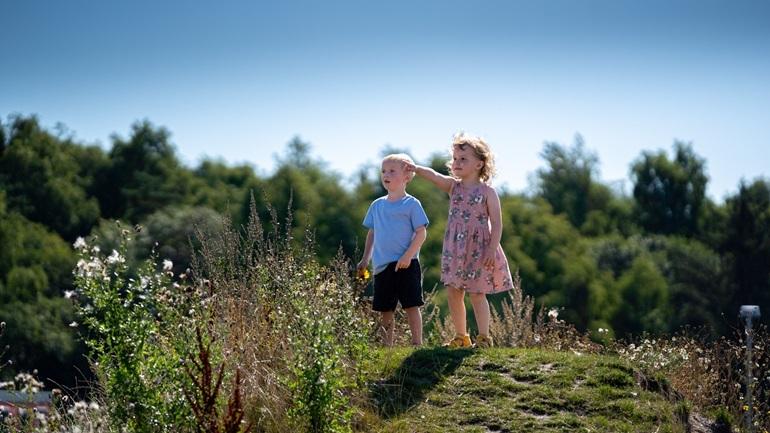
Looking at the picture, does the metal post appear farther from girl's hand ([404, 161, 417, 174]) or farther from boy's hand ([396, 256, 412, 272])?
girl's hand ([404, 161, 417, 174])

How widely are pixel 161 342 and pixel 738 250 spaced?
5362 cm

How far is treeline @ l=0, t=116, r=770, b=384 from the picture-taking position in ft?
166

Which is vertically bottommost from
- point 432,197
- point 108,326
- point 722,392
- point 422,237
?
point 722,392

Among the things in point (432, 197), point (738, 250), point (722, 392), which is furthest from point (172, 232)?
point (722, 392)

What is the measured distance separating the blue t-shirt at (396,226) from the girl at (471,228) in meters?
0.28

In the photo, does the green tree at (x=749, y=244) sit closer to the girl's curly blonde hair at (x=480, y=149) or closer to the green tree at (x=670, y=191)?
the green tree at (x=670, y=191)

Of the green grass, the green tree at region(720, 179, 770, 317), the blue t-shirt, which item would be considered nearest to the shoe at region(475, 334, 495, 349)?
the green grass

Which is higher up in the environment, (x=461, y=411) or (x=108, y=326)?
(x=108, y=326)

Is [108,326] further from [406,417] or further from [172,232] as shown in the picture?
[172,232]

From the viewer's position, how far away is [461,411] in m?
8.49

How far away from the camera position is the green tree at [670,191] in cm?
6962

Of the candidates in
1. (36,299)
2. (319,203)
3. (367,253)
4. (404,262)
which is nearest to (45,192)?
(36,299)

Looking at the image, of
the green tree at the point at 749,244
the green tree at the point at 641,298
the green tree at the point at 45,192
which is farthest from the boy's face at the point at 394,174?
the green tree at the point at 641,298

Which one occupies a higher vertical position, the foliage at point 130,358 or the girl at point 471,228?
the girl at point 471,228
